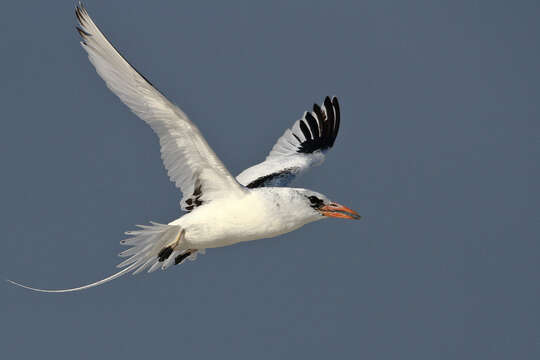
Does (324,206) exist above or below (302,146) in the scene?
below

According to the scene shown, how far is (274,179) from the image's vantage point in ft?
42.5

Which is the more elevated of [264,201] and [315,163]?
[315,163]

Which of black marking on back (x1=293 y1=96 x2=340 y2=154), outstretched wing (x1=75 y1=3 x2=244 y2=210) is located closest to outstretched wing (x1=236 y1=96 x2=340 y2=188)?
black marking on back (x1=293 y1=96 x2=340 y2=154)

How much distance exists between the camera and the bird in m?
10.3

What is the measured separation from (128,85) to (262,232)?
228 centimetres

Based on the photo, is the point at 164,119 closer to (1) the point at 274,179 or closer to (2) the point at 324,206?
(2) the point at 324,206

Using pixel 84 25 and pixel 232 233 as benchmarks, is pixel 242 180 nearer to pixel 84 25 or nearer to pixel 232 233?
pixel 232 233

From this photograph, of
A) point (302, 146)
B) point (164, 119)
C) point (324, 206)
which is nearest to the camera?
point (164, 119)

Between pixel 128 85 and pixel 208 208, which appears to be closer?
pixel 128 85

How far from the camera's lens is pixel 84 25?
10258 mm

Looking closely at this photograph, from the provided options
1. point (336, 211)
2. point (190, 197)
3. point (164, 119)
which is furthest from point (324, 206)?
point (164, 119)

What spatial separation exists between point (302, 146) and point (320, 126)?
0.44 m

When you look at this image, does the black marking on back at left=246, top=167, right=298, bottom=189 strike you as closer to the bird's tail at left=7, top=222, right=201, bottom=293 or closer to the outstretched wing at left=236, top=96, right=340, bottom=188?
the outstretched wing at left=236, top=96, right=340, bottom=188

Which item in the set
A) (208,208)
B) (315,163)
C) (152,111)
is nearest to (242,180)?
(315,163)
